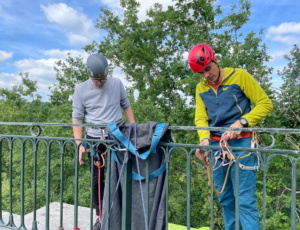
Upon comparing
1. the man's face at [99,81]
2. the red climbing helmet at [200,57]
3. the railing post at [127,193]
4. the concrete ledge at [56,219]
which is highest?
the red climbing helmet at [200,57]

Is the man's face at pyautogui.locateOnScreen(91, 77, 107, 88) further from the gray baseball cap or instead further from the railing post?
the railing post

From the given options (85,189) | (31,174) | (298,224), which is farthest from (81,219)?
(31,174)

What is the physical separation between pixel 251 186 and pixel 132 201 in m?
1.10

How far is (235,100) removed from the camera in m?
2.08

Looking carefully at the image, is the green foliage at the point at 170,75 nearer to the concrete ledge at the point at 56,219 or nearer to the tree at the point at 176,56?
the tree at the point at 176,56

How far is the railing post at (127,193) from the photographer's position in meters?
2.22

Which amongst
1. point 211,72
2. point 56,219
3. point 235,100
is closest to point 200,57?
point 211,72

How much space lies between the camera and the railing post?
2.22 metres

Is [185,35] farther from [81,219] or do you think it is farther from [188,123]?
[81,219]

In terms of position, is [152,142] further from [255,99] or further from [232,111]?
[255,99]

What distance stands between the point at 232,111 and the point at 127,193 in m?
1.22

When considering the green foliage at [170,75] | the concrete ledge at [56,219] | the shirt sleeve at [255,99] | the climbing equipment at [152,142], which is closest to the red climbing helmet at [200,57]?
the shirt sleeve at [255,99]

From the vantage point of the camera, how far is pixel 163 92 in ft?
33.7

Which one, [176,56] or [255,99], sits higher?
→ [176,56]
